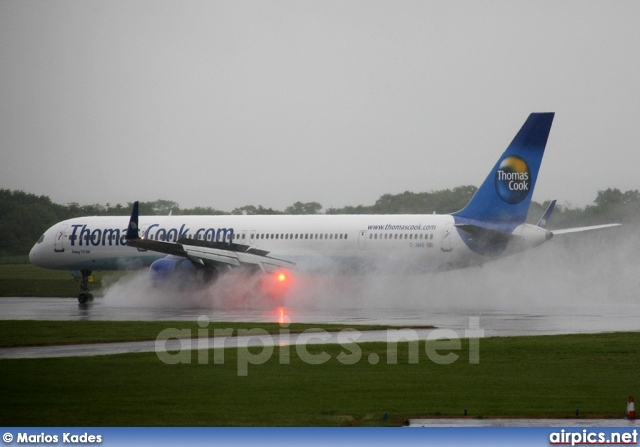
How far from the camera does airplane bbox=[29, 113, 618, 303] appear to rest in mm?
41219

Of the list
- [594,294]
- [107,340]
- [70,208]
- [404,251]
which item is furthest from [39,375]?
[70,208]

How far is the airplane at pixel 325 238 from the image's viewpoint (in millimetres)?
41219

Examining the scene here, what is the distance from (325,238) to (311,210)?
44210mm

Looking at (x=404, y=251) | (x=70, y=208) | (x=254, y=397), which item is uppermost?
(x=70, y=208)

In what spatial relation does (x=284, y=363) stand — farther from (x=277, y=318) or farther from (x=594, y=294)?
(x=594, y=294)

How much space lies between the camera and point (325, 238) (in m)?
46.5

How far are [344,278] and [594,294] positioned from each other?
41.2ft

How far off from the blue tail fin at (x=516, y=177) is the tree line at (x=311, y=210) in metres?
27.0

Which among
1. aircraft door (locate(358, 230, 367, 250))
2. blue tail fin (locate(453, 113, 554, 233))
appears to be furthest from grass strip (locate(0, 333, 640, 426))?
aircraft door (locate(358, 230, 367, 250))

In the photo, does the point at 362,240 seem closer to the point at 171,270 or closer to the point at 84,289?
the point at 171,270

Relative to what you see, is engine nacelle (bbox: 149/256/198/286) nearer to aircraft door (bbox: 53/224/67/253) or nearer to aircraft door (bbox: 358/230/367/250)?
aircraft door (bbox: 358/230/367/250)

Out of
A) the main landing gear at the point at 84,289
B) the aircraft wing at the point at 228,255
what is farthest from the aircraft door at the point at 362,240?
the main landing gear at the point at 84,289

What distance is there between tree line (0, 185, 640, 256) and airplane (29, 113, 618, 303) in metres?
21.1

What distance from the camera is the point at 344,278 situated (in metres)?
46.2
